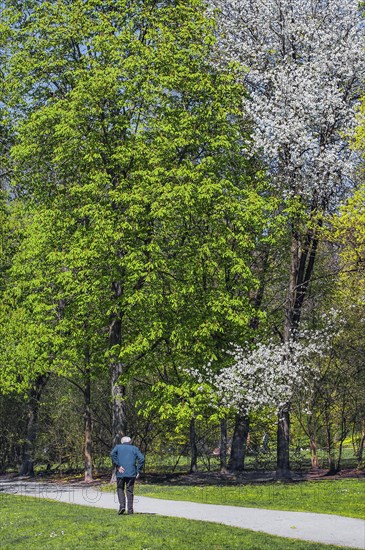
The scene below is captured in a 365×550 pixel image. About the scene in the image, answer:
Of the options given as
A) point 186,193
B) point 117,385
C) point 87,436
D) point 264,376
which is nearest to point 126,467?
point 117,385

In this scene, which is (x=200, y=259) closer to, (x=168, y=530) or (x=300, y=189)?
(x=300, y=189)

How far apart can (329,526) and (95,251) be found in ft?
46.0

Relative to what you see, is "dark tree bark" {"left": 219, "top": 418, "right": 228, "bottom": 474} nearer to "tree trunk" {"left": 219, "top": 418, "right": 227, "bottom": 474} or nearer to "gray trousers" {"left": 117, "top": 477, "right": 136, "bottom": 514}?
"tree trunk" {"left": 219, "top": 418, "right": 227, "bottom": 474}

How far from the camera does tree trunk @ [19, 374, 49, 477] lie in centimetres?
3728

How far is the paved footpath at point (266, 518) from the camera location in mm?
13846

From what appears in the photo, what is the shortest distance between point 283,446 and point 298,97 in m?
12.6

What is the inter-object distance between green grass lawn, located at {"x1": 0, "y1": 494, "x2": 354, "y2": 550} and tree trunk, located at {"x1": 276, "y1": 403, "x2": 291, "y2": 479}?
10.2 meters

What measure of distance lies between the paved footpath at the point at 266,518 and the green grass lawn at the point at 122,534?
57 cm

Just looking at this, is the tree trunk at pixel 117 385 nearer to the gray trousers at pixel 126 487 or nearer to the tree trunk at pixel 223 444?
the tree trunk at pixel 223 444

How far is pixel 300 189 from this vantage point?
29922 millimetres

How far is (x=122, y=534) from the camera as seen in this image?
14.8 metres

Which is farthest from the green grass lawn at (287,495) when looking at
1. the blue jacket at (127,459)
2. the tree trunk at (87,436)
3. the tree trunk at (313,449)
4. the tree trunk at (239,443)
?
the tree trunk at (313,449)

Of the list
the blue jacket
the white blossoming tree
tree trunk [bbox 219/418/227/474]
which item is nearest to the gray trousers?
the blue jacket

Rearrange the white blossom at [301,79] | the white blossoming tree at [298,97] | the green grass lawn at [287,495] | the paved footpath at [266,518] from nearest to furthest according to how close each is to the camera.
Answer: the paved footpath at [266,518] < the green grass lawn at [287,495] < the white blossoming tree at [298,97] < the white blossom at [301,79]
